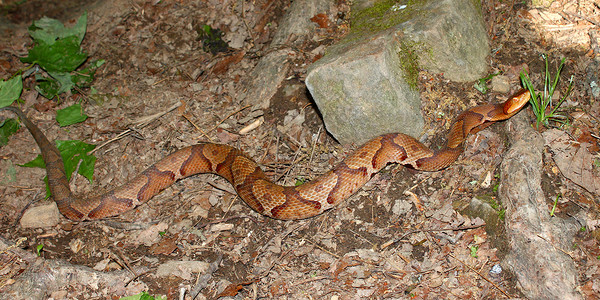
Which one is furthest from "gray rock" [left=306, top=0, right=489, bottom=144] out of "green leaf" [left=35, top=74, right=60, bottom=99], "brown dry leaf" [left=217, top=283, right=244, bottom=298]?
"green leaf" [left=35, top=74, right=60, bottom=99]

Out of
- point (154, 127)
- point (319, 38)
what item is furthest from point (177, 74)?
point (319, 38)

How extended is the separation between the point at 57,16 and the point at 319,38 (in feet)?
16.8

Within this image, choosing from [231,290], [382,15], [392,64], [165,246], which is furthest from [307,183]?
[382,15]

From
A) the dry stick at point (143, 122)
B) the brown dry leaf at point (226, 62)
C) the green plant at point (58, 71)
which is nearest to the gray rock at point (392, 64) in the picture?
the brown dry leaf at point (226, 62)

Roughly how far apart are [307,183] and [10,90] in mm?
4904

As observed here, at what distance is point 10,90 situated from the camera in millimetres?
5820

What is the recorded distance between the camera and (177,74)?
5.97 metres

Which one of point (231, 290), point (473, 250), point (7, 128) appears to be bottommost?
point (473, 250)

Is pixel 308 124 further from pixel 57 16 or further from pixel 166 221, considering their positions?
pixel 57 16

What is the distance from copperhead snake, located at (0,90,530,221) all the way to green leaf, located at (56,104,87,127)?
963mm

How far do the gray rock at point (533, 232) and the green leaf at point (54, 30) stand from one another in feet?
21.4

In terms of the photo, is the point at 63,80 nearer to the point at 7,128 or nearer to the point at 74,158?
the point at 7,128

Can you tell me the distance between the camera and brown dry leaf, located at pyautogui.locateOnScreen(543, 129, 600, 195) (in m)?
3.67

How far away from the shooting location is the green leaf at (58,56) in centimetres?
584
